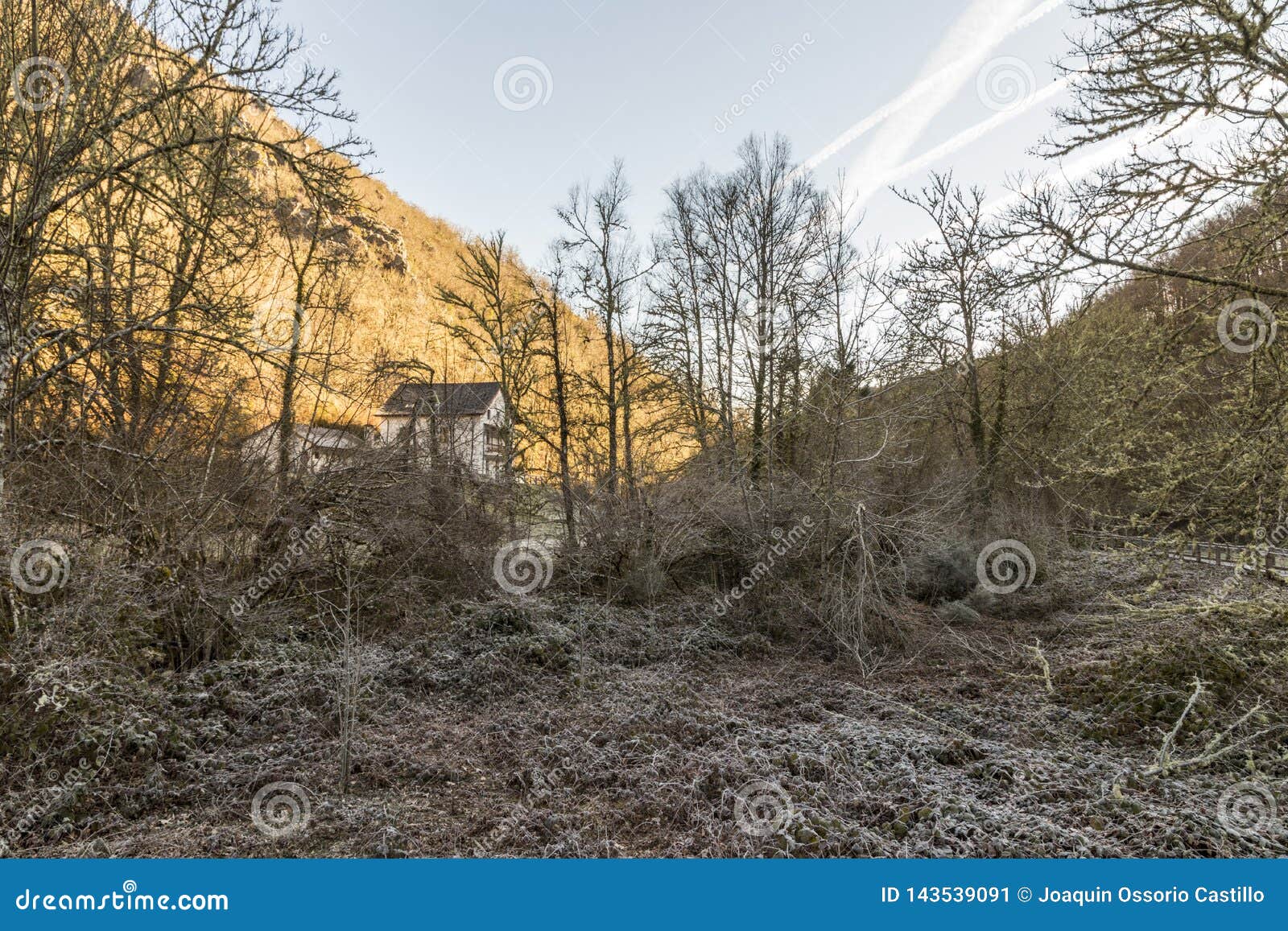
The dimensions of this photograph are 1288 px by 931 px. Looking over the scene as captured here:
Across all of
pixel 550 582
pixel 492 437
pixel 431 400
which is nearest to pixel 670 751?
pixel 550 582

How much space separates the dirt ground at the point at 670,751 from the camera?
4.04m

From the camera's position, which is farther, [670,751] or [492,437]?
[492,437]

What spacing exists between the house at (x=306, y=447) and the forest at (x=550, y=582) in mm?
102

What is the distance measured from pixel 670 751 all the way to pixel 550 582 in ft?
17.2

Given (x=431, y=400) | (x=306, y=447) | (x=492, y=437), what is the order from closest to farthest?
(x=306, y=447) → (x=431, y=400) → (x=492, y=437)

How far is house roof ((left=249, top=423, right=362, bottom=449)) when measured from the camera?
8.30 metres

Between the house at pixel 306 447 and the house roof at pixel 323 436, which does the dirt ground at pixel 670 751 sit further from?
the house roof at pixel 323 436

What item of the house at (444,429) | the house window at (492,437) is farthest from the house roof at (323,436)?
the house window at (492,437)

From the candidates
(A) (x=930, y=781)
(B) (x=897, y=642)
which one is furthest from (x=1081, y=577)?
(A) (x=930, y=781)

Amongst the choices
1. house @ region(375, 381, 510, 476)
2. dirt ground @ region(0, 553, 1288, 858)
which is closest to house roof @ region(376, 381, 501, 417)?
house @ region(375, 381, 510, 476)

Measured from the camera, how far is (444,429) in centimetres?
1020

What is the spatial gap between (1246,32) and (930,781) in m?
5.98

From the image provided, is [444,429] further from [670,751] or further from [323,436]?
[670,751]

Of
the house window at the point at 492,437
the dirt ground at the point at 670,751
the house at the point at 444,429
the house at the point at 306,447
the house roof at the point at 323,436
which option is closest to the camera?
the dirt ground at the point at 670,751
